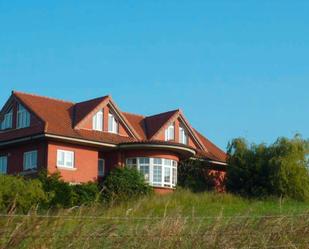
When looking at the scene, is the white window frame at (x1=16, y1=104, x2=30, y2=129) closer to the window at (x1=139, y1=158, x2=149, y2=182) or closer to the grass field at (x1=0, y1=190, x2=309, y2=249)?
the window at (x1=139, y1=158, x2=149, y2=182)

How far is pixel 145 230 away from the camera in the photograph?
8578mm

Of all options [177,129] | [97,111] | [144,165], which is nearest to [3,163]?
[97,111]

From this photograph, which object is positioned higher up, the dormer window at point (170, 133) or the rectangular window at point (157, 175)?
the dormer window at point (170, 133)

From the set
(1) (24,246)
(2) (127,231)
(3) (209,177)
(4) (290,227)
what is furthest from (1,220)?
(3) (209,177)

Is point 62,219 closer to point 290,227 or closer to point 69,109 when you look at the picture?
point 290,227

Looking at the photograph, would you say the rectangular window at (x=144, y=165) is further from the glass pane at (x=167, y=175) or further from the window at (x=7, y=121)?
the window at (x=7, y=121)

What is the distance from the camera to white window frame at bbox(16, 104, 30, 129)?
133 feet

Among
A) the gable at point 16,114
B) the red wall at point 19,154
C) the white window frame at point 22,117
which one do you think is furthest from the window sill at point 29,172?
the white window frame at point 22,117

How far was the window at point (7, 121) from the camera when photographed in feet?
138

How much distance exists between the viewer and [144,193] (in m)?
37.2

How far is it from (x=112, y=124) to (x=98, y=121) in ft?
3.74

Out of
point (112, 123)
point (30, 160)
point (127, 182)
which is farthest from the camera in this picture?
point (112, 123)

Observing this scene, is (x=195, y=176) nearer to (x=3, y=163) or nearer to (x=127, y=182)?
(x=127, y=182)

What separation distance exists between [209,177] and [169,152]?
14.4 feet
